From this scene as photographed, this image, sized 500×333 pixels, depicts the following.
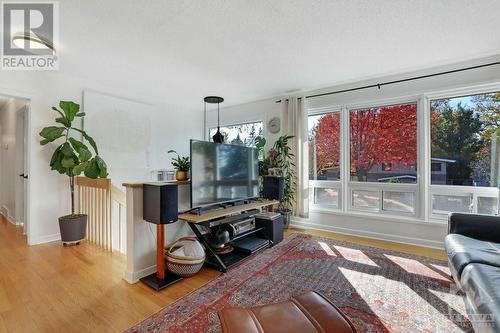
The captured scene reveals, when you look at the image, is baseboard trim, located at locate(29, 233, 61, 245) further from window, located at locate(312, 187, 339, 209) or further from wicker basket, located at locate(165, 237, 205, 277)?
window, located at locate(312, 187, 339, 209)

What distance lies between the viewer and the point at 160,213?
6.64 feet

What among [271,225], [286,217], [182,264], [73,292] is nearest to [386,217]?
[286,217]

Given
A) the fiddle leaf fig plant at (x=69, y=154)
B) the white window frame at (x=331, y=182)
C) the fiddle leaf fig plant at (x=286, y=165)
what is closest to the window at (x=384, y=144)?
the white window frame at (x=331, y=182)

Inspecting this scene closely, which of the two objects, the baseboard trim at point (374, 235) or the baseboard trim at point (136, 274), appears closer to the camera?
the baseboard trim at point (136, 274)

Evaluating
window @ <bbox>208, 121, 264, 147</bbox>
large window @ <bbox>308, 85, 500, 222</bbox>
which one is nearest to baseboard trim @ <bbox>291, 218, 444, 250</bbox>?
large window @ <bbox>308, 85, 500, 222</bbox>

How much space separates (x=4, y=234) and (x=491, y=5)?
6.32 metres

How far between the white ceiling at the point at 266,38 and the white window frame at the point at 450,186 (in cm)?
38

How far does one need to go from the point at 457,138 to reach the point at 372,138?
99 cm

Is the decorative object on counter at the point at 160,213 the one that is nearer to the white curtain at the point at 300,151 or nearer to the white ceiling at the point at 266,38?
the white ceiling at the point at 266,38

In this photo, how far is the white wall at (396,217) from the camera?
2.94 m

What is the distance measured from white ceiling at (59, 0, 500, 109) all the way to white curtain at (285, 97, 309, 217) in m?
0.56


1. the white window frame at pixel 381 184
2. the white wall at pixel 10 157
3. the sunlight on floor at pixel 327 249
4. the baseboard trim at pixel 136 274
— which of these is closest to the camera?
the baseboard trim at pixel 136 274

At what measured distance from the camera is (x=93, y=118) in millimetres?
3652

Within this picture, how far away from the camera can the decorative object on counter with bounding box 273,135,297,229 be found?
Answer: 13.2 ft
